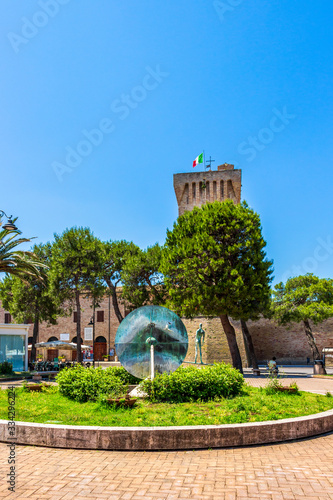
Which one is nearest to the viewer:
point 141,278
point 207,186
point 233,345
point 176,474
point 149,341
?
point 176,474

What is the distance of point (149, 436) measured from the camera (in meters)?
6.68

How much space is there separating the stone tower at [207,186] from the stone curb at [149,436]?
117ft

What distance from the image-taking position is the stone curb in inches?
263

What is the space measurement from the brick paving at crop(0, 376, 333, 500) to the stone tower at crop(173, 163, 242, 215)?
3634cm

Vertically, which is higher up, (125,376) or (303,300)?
(303,300)

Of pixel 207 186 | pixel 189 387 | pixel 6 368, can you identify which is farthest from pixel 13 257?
pixel 207 186

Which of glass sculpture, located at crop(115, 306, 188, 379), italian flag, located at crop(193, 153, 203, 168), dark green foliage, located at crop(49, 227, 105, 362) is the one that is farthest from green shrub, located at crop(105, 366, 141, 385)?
italian flag, located at crop(193, 153, 203, 168)

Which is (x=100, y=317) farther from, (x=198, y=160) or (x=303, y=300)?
(x=303, y=300)

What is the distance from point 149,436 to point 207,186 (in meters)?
37.3

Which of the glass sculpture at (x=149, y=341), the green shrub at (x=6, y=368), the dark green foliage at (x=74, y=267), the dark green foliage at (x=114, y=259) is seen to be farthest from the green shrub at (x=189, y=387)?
the dark green foliage at (x=114, y=259)

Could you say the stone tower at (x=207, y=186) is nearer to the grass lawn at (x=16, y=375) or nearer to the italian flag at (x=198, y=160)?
the italian flag at (x=198, y=160)

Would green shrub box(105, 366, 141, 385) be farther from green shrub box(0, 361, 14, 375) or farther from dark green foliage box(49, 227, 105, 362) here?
dark green foliage box(49, 227, 105, 362)

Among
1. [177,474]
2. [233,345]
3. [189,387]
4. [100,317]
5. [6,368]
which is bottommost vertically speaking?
[6,368]

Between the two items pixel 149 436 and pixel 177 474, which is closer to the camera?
pixel 177 474
